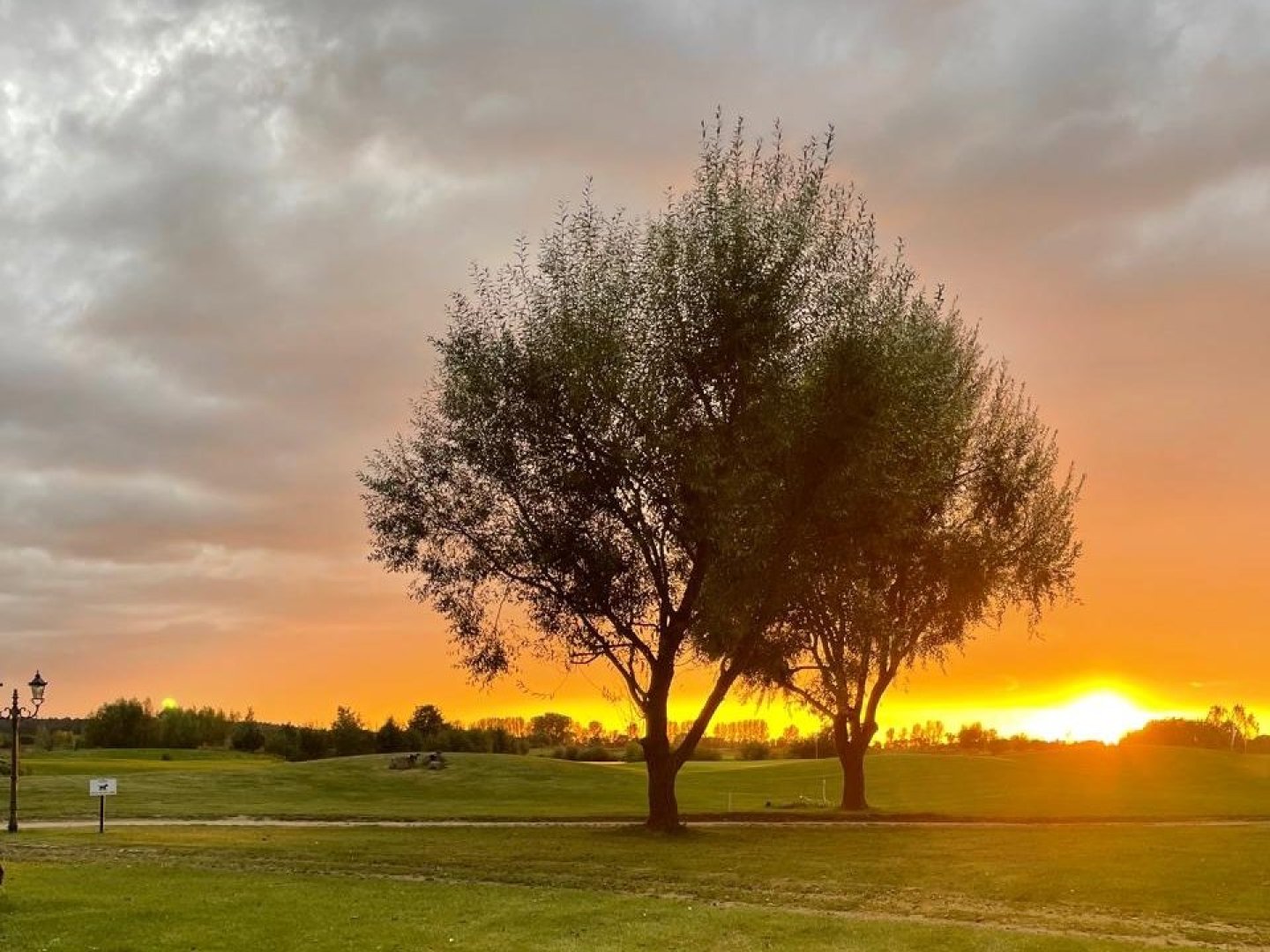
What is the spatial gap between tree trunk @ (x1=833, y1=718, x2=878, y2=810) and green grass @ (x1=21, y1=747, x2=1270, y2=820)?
142 centimetres

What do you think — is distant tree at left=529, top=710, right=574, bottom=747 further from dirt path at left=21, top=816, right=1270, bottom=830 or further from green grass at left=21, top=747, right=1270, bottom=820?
dirt path at left=21, top=816, right=1270, bottom=830

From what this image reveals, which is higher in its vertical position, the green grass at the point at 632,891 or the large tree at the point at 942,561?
the large tree at the point at 942,561

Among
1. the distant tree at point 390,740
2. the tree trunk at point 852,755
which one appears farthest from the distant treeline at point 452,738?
the tree trunk at point 852,755

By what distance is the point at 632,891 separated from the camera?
2316 cm

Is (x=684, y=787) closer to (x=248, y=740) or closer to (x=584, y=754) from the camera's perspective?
(x=584, y=754)

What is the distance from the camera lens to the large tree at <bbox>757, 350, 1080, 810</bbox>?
3681 cm

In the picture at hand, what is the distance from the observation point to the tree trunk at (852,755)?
47.4 meters

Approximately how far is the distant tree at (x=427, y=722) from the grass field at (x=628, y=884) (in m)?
44.8

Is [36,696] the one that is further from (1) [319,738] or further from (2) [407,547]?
(1) [319,738]

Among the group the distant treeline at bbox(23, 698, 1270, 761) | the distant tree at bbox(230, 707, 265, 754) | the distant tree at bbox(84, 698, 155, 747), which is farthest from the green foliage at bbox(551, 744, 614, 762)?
the distant tree at bbox(84, 698, 155, 747)

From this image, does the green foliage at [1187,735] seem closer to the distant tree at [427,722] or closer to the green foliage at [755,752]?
the green foliage at [755,752]

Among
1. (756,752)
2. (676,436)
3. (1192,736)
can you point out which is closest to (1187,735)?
(1192,736)

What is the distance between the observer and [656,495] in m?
34.9

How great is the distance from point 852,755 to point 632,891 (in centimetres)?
2682
